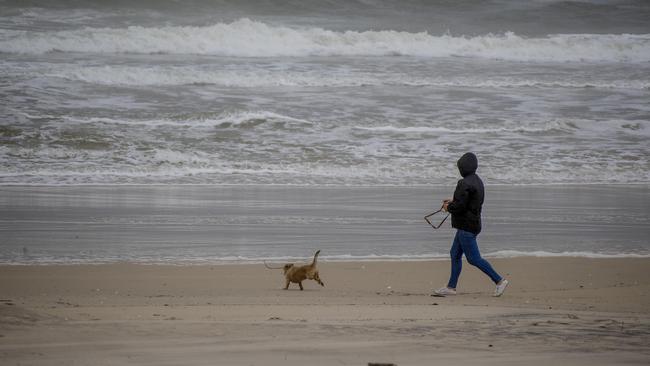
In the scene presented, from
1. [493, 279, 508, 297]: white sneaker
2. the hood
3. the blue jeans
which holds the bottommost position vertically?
[493, 279, 508, 297]: white sneaker

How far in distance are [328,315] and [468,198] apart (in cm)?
193

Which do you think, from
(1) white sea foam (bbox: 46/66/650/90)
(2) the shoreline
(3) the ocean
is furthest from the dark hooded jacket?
(1) white sea foam (bbox: 46/66/650/90)

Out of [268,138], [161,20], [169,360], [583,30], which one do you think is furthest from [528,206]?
[583,30]

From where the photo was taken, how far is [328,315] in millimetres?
6184

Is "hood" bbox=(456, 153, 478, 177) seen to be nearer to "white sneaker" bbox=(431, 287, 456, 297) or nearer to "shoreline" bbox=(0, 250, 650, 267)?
"white sneaker" bbox=(431, 287, 456, 297)

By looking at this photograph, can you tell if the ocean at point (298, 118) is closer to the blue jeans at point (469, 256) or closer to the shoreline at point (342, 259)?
the shoreline at point (342, 259)

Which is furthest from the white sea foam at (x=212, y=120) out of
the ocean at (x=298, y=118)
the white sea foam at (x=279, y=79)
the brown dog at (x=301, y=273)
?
the brown dog at (x=301, y=273)

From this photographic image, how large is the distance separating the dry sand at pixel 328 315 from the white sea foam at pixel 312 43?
24.1 m

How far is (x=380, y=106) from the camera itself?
2330cm

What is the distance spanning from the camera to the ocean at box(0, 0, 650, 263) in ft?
36.9

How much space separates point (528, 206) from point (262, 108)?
34.7ft

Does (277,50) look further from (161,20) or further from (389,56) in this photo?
(161,20)

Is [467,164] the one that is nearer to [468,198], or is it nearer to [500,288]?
[468,198]

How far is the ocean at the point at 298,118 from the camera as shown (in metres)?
11.2
